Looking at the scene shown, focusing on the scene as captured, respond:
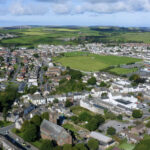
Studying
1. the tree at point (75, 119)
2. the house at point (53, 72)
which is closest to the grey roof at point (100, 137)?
the tree at point (75, 119)

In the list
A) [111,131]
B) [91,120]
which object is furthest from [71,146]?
[91,120]

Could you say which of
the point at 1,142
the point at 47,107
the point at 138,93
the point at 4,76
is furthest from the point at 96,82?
the point at 1,142

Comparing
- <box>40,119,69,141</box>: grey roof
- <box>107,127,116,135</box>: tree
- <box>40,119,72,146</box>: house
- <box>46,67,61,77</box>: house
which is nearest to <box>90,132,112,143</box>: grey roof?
<box>107,127,116,135</box>: tree

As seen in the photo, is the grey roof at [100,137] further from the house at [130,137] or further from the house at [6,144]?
the house at [6,144]

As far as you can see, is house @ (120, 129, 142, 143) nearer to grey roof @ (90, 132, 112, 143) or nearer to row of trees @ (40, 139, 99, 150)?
grey roof @ (90, 132, 112, 143)

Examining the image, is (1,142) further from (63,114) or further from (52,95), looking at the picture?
(52,95)

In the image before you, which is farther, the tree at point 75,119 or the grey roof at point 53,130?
the tree at point 75,119

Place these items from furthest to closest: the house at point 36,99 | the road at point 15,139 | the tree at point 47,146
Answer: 1. the house at point 36,99
2. the road at point 15,139
3. the tree at point 47,146
